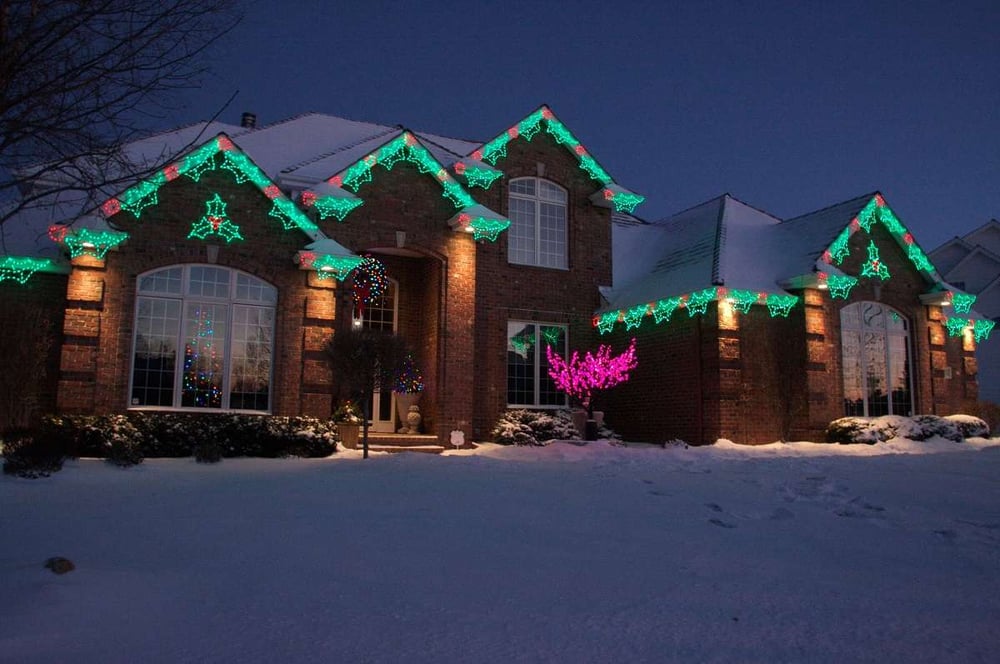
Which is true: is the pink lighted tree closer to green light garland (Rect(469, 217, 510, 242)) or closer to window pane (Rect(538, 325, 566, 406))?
window pane (Rect(538, 325, 566, 406))

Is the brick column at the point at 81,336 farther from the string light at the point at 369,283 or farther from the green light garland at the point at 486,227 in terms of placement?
the green light garland at the point at 486,227

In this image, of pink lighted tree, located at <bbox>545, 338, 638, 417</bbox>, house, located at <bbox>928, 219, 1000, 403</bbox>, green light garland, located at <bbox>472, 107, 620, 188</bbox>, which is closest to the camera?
pink lighted tree, located at <bbox>545, 338, 638, 417</bbox>

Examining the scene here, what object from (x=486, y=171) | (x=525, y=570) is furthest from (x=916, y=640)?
(x=486, y=171)

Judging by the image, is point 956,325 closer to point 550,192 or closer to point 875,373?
point 875,373

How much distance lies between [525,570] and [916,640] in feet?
8.16

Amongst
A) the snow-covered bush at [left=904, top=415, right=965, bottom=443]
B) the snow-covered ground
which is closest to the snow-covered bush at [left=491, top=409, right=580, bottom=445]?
the snow-covered ground

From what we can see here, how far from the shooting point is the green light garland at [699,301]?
16156mm

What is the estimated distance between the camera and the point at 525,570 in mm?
5719

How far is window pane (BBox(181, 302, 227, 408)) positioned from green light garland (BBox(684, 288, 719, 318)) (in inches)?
362

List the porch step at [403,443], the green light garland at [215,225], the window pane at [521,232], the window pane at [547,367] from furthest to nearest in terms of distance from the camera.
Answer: the window pane at [521,232] → the window pane at [547,367] → the porch step at [403,443] → the green light garland at [215,225]

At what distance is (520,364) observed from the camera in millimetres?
18156

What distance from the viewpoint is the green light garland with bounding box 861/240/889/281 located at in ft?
60.1

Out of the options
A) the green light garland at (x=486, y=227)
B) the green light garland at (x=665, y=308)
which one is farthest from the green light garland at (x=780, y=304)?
the green light garland at (x=486, y=227)

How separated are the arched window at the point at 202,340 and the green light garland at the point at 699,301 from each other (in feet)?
27.3
